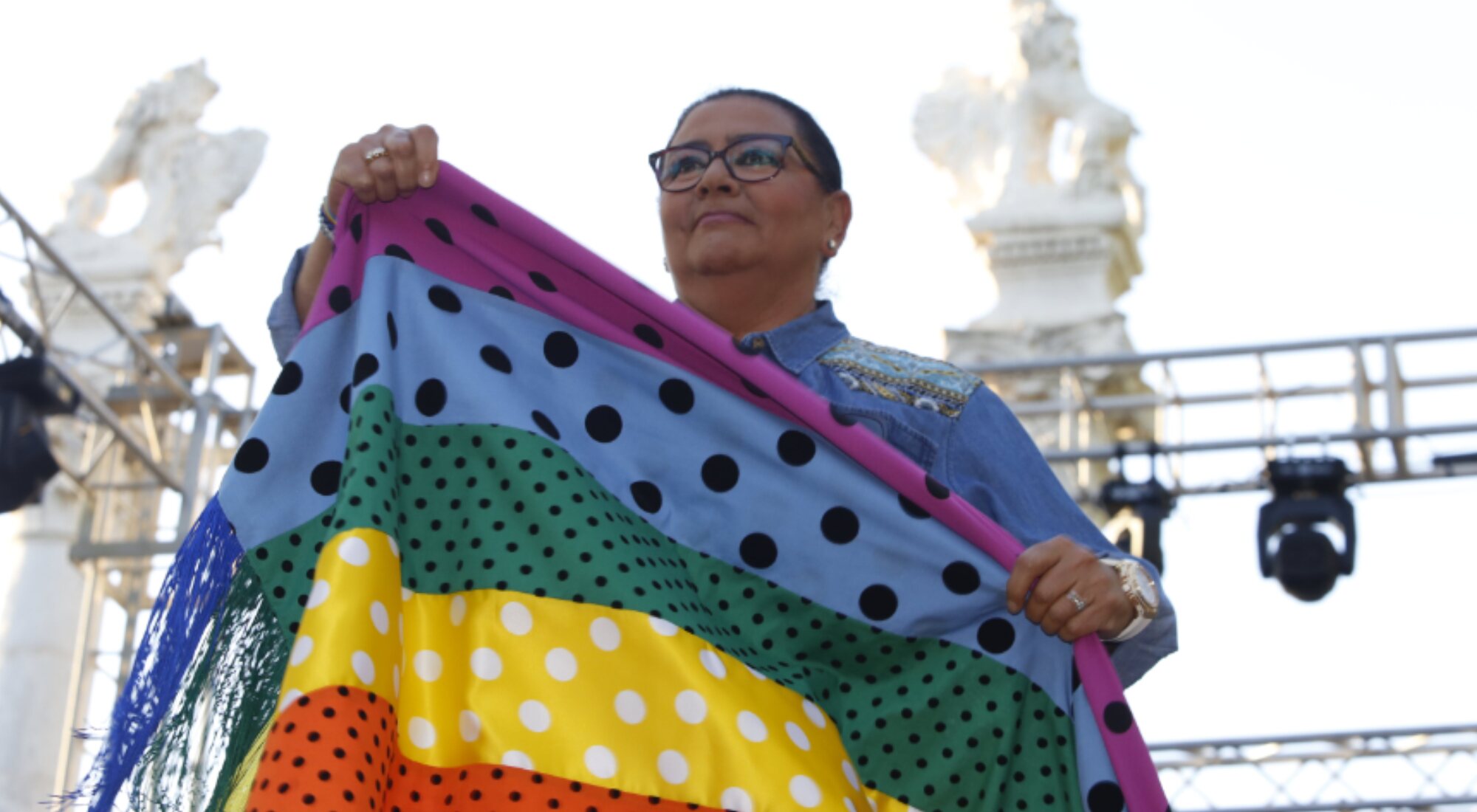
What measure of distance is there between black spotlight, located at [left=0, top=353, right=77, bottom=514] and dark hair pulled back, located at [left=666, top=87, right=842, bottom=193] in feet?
15.9

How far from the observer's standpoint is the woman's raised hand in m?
2.06

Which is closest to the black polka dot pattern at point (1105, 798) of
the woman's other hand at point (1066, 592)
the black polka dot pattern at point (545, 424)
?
the woman's other hand at point (1066, 592)

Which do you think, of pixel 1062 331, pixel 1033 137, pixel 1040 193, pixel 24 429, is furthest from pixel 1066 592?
pixel 1033 137

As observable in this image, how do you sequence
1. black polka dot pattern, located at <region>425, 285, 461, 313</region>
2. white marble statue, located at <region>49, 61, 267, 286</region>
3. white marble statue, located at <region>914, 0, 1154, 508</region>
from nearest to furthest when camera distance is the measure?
black polka dot pattern, located at <region>425, 285, 461, 313</region> < white marble statue, located at <region>914, 0, 1154, 508</region> < white marble statue, located at <region>49, 61, 267, 286</region>

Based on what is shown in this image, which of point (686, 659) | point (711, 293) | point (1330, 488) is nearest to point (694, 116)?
point (711, 293)

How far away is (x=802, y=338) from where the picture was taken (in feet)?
7.98

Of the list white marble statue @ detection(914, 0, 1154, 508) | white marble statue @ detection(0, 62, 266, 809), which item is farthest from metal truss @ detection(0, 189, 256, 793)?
white marble statue @ detection(914, 0, 1154, 508)

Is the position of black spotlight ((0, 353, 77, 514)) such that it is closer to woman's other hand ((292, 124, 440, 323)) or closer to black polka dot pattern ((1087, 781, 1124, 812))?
woman's other hand ((292, 124, 440, 323))

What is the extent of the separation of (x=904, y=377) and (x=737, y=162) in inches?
14.4

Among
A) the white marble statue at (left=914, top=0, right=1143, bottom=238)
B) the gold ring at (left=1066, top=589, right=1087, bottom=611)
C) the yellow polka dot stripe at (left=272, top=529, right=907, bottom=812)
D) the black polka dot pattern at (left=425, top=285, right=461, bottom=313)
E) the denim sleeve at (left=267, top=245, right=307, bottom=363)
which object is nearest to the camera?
the yellow polka dot stripe at (left=272, top=529, right=907, bottom=812)

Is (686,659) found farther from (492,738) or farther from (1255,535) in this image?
(1255,535)

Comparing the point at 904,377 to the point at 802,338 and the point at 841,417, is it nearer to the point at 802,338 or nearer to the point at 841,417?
the point at 802,338

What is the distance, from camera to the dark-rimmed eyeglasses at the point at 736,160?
2477 millimetres

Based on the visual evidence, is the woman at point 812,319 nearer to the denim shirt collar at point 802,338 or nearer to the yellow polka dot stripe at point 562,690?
the denim shirt collar at point 802,338
